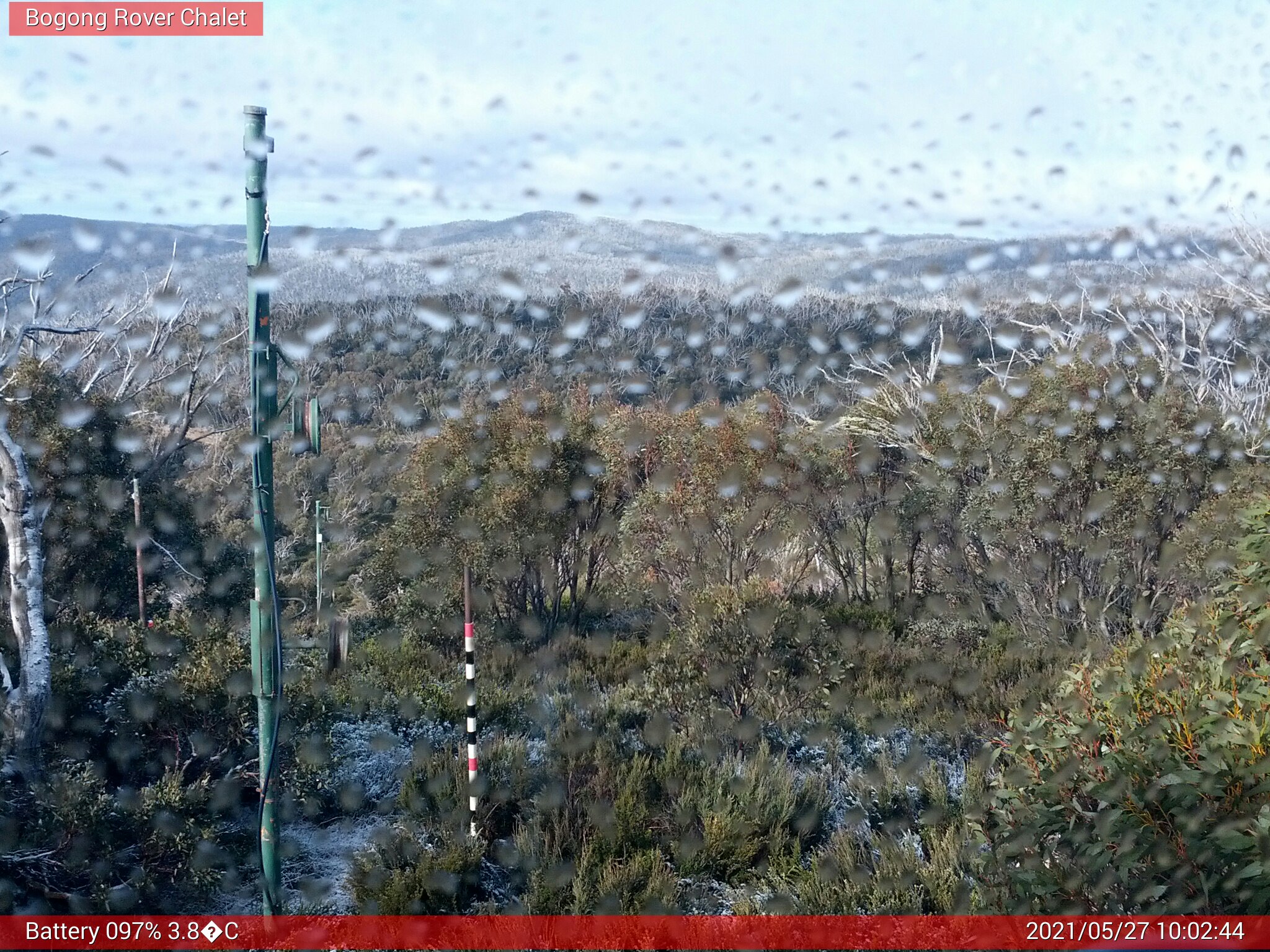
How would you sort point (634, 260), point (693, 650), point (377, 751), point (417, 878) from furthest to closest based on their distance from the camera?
point (634, 260)
point (693, 650)
point (377, 751)
point (417, 878)

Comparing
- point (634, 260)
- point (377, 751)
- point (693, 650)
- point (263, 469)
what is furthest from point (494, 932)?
point (634, 260)

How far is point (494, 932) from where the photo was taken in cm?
435

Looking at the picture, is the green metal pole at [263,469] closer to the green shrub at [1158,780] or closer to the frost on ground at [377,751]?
the frost on ground at [377,751]

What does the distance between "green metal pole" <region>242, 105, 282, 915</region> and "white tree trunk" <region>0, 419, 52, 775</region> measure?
1.85m

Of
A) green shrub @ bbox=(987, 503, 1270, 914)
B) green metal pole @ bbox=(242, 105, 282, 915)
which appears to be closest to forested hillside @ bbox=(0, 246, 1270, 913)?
green shrub @ bbox=(987, 503, 1270, 914)

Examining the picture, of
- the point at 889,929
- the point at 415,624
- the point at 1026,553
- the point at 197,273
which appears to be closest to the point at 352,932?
the point at 889,929

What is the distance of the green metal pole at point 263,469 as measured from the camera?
3871 millimetres

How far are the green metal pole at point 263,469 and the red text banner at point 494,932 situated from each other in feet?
2.61

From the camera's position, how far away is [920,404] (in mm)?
12305

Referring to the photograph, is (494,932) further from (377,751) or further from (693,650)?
(693,650)

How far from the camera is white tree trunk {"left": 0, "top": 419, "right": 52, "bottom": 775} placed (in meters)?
5.07

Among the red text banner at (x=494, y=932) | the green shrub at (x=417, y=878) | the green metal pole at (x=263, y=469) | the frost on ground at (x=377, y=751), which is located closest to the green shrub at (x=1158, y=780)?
the red text banner at (x=494, y=932)

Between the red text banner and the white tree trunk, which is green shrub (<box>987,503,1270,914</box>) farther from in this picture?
the white tree trunk

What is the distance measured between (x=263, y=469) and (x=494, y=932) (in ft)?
7.32
